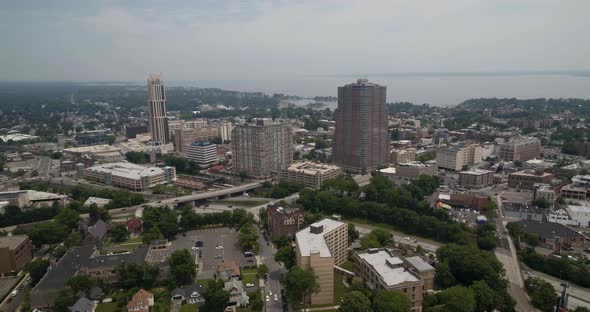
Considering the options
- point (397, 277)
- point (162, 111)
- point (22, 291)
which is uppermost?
point (162, 111)

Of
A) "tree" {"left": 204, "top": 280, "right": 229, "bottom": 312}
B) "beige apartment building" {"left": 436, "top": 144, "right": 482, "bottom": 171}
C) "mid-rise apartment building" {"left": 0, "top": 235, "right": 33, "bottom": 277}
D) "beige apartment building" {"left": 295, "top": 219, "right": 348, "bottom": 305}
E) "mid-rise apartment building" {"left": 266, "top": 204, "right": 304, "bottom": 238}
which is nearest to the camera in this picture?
"tree" {"left": 204, "top": 280, "right": 229, "bottom": 312}

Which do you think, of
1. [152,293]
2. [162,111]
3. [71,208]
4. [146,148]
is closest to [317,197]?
[152,293]

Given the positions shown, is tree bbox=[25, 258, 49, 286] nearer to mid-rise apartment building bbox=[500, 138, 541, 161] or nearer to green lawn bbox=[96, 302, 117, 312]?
green lawn bbox=[96, 302, 117, 312]

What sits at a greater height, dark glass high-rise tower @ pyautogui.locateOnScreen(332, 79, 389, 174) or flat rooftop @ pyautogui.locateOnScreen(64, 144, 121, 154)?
dark glass high-rise tower @ pyautogui.locateOnScreen(332, 79, 389, 174)

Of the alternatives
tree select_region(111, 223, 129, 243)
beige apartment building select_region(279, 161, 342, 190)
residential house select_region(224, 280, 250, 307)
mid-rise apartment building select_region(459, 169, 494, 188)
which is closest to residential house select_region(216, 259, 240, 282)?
residential house select_region(224, 280, 250, 307)

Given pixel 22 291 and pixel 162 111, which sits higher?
pixel 162 111

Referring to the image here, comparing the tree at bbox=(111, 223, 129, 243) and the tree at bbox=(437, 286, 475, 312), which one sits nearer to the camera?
the tree at bbox=(437, 286, 475, 312)

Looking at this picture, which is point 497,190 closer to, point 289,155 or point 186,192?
point 289,155
